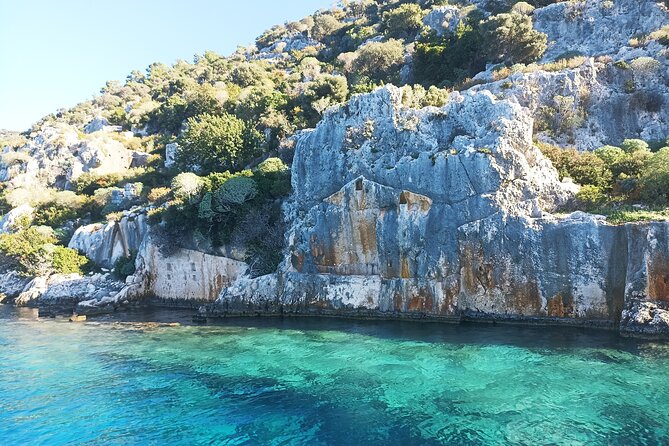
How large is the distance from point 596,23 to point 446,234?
3016 centimetres

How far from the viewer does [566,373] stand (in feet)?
46.7

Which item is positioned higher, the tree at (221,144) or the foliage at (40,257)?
the tree at (221,144)

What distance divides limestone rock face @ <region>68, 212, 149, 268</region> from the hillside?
14cm

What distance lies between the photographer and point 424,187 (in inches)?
899

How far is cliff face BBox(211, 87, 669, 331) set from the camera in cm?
1884

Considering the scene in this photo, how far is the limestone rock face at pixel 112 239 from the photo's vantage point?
35656mm

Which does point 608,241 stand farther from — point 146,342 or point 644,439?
point 146,342

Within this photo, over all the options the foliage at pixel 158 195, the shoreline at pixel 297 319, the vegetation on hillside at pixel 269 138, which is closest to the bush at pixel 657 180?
the vegetation on hillside at pixel 269 138

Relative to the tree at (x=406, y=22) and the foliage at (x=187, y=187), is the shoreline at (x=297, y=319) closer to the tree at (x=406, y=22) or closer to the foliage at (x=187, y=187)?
the foliage at (x=187, y=187)

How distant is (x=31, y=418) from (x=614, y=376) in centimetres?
1839

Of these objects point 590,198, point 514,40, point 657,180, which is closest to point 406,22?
point 514,40

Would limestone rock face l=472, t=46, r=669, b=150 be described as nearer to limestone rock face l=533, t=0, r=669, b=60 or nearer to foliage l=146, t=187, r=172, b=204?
limestone rock face l=533, t=0, r=669, b=60

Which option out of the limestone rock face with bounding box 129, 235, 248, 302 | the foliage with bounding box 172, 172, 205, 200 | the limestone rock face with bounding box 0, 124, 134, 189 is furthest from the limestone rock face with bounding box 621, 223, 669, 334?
the limestone rock face with bounding box 0, 124, 134, 189

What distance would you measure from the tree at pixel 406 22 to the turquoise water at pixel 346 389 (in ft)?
157
